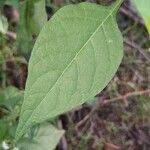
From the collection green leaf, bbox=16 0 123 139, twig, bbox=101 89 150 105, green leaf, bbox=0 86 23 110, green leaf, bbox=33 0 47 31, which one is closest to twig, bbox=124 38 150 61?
twig, bbox=101 89 150 105

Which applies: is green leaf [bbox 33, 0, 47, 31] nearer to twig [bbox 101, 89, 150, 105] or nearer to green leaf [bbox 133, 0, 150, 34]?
green leaf [bbox 133, 0, 150, 34]

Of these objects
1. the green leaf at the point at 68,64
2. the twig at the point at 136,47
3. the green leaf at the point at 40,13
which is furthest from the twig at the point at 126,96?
the green leaf at the point at 68,64

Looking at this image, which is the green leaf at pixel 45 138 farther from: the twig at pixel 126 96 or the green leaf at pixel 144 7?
the green leaf at pixel 144 7

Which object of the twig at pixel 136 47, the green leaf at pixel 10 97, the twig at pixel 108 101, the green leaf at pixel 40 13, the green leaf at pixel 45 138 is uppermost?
the green leaf at pixel 40 13

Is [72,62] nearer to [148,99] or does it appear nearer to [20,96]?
[20,96]

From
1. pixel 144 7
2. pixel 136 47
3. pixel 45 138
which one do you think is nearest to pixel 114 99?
pixel 136 47

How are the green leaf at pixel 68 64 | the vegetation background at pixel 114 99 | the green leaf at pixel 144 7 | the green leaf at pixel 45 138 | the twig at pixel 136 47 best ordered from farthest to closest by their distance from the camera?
the twig at pixel 136 47 < the vegetation background at pixel 114 99 < the green leaf at pixel 45 138 < the green leaf at pixel 68 64 < the green leaf at pixel 144 7
